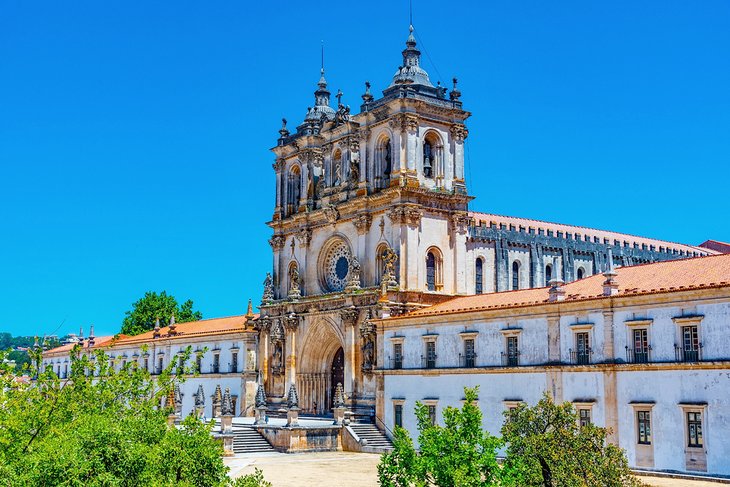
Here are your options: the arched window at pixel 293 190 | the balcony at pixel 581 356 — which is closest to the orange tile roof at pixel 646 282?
the balcony at pixel 581 356

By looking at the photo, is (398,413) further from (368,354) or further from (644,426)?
(644,426)

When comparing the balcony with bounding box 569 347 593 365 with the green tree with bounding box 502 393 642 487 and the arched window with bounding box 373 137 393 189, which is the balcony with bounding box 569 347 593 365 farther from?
the arched window with bounding box 373 137 393 189

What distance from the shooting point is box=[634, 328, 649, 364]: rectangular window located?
40312mm

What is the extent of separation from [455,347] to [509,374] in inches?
182

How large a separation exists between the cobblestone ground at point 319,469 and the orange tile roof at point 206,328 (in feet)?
77.8

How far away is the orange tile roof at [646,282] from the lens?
3962cm

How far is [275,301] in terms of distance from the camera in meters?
71.3

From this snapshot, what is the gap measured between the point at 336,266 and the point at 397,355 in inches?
544

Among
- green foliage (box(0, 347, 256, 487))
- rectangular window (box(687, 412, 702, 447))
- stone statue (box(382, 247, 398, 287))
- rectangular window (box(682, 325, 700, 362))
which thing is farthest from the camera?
stone statue (box(382, 247, 398, 287))

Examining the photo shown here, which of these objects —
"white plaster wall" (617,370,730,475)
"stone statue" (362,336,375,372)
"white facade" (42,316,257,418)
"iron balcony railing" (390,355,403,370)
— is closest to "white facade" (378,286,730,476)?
"white plaster wall" (617,370,730,475)

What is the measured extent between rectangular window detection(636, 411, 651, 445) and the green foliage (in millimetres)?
23502

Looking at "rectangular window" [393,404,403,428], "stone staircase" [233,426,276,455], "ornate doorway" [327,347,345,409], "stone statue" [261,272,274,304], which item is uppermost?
"stone statue" [261,272,274,304]

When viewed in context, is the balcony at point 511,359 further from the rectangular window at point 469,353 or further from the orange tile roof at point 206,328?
the orange tile roof at point 206,328

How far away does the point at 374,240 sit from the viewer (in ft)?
204
